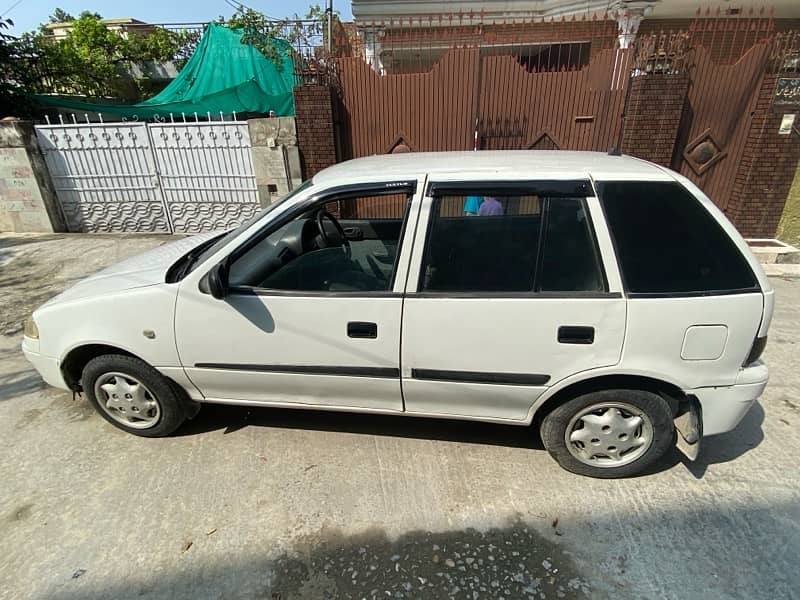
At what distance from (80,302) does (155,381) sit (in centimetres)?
63

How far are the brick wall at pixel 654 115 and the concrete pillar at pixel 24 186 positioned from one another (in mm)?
9466

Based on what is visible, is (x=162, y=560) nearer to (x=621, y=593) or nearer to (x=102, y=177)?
(x=621, y=593)

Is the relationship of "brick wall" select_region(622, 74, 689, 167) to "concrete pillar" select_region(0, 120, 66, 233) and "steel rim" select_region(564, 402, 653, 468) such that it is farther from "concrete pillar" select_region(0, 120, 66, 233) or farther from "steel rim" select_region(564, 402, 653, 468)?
"concrete pillar" select_region(0, 120, 66, 233)

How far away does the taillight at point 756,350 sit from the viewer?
204 centimetres

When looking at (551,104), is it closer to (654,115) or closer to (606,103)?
(606,103)

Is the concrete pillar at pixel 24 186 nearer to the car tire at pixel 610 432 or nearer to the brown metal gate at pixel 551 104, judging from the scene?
the brown metal gate at pixel 551 104

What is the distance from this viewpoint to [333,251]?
8.91 feet

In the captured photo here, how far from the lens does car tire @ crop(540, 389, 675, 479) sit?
2189mm

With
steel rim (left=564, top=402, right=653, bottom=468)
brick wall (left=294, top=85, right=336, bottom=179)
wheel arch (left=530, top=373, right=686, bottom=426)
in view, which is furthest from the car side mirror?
brick wall (left=294, top=85, right=336, bottom=179)

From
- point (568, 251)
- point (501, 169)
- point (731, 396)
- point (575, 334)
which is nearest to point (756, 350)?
point (731, 396)

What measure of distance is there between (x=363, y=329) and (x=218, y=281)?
0.79 m

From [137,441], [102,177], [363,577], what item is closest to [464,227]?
[363,577]

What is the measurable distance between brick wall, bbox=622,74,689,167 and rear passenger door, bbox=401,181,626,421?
5.04m

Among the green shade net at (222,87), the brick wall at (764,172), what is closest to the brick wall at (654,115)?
the brick wall at (764,172)
